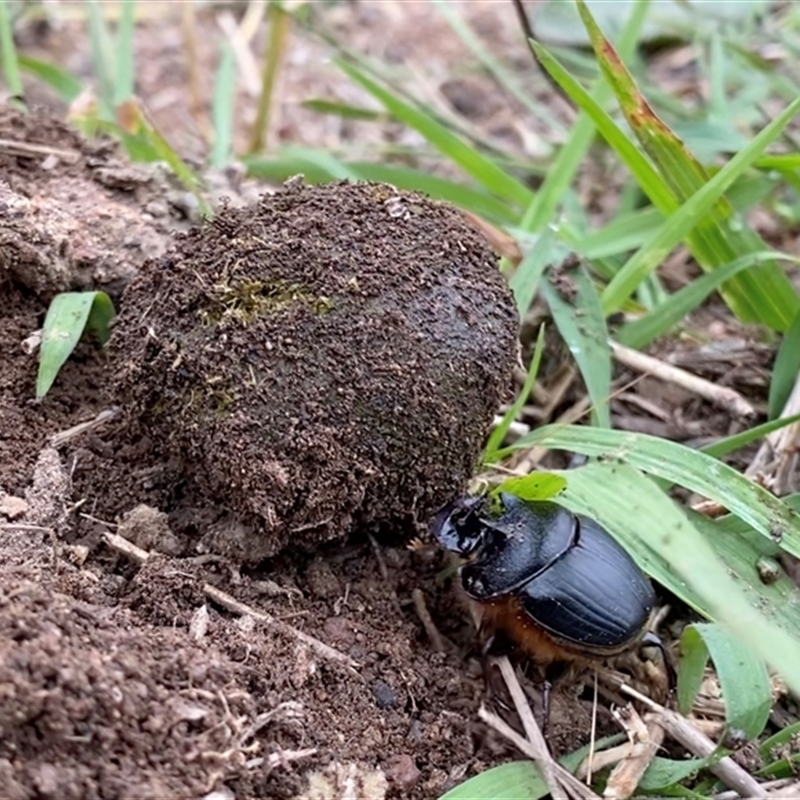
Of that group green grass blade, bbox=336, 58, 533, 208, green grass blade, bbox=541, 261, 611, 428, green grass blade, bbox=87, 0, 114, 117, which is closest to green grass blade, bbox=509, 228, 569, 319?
green grass blade, bbox=541, 261, 611, 428

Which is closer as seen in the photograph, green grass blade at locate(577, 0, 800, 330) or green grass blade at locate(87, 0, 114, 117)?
green grass blade at locate(577, 0, 800, 330)

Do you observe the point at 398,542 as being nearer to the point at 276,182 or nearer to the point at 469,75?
the point at 276,182

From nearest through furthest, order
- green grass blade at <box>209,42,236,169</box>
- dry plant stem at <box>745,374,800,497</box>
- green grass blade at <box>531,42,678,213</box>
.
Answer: dry plant stem at <box>745,374,800,497</box> < green grass blade at <box>531,42,678,213</box> < green grass blade at <box>209,42,236,169</box>

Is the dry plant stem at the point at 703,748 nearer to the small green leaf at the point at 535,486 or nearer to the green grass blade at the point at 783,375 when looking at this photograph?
the small green leaf at the point at 535,486

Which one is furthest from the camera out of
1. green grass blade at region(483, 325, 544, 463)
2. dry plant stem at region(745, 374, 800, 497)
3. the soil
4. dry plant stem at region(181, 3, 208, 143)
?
dry plant stem at region(181, 3, 208, 143)

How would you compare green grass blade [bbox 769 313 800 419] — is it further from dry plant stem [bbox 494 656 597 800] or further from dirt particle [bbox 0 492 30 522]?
dirt particle [bbox 0 492 30 522]

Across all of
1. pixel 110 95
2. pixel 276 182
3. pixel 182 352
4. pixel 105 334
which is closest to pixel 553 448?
→ pixel 182 352

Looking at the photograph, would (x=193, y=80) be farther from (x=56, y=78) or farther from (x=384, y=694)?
(x=384, y=694)

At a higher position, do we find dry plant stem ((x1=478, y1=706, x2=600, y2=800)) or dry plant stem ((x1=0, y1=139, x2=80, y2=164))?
dry plant stem ((x1=0, y1=139, x2=80, y2=164))

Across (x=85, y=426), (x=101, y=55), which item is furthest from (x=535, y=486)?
(x=101, y=55)
